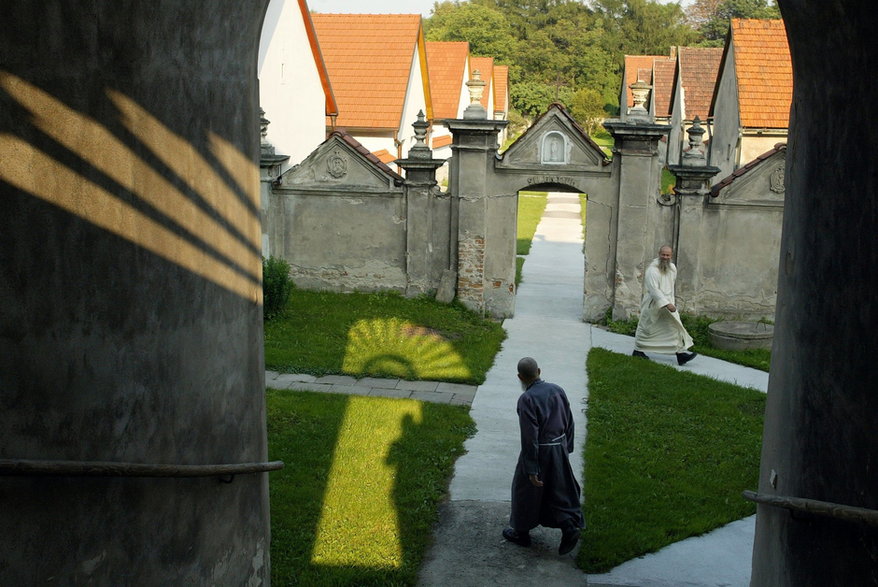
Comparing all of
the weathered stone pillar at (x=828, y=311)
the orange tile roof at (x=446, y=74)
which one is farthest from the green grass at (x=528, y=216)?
the weathered stone pillar at (x=828, y=311)

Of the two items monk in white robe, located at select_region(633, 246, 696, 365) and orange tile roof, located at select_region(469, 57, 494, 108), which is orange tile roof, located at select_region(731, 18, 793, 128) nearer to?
monk in white robe, located at select_region(633, 246, 696, 365)

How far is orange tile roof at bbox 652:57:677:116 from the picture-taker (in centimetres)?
4516

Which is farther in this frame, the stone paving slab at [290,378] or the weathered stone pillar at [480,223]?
the weathered stone pillar at [480,223]

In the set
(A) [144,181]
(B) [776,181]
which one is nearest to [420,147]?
(B) [776,181]

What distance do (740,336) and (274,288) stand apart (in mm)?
7082

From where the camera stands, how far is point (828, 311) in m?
4.20

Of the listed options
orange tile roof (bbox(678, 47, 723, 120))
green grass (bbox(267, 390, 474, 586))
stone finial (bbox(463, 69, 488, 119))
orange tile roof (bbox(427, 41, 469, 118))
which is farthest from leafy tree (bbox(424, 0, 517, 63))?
green grass (bbox(267, 390, 474, 586))

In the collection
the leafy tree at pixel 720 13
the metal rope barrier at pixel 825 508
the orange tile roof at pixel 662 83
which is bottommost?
the metal rope barrier at pixel 825 508

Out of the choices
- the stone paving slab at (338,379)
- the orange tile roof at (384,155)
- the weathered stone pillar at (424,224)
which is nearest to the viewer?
the stone paving slab at (338,379)

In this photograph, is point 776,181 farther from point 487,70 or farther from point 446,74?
point 487,70

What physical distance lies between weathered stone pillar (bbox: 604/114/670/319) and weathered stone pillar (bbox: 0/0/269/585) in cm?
1098

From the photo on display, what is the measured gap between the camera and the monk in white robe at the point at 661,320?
13.4 m

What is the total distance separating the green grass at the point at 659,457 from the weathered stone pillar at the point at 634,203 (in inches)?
97.5

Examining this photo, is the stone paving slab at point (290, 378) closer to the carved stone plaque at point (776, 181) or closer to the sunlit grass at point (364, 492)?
the sunlit grass at point (364, 492)
